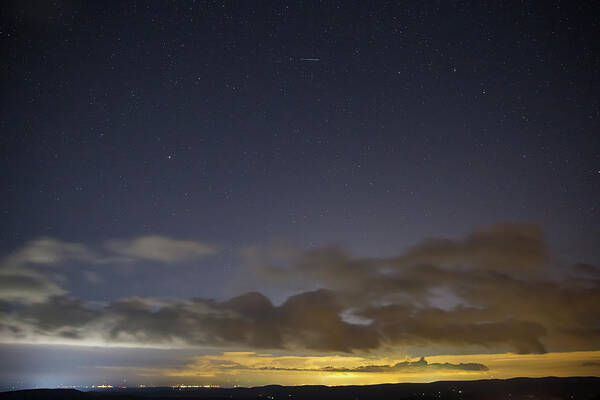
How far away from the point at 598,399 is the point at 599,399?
0.55m

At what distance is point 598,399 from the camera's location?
18812 centimetres

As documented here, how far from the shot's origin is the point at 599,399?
18762cm
